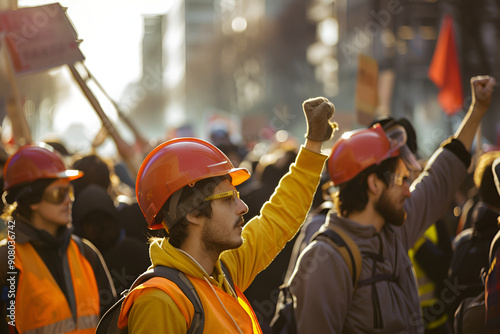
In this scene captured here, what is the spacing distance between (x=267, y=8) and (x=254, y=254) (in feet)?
250

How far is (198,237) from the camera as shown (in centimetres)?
303

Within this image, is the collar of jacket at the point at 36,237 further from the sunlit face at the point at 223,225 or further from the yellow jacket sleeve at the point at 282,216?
the sunlit face at the point at 223,225

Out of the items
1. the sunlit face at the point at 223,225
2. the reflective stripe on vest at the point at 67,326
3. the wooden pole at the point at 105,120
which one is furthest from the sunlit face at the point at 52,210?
the sunlit face at the point at 223,225

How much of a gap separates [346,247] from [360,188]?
0.47m

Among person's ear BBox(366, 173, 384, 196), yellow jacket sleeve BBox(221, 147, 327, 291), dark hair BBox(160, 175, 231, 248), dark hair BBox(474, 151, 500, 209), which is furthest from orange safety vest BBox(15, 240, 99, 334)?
dark hair BBox(474, 151, 500, 209)

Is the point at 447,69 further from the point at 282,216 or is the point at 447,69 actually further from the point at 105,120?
the point at 282,216

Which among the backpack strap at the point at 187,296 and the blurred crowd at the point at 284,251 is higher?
the backpack strap at the point at 187,296

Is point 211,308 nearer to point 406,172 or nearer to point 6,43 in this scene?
point 406,172

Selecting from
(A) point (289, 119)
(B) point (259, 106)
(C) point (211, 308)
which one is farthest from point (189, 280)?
(B) point (259, 106)

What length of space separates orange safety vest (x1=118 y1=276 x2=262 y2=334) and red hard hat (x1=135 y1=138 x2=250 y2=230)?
0.38 metres

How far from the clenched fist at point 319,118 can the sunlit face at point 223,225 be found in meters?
0.60

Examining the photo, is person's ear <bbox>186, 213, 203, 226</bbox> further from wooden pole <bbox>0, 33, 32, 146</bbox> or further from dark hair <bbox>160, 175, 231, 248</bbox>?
wooden pole <bbox>0, 33, 32, 146</bbox>

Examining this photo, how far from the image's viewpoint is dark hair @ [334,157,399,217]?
4367mm

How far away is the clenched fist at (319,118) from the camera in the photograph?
342 cm
